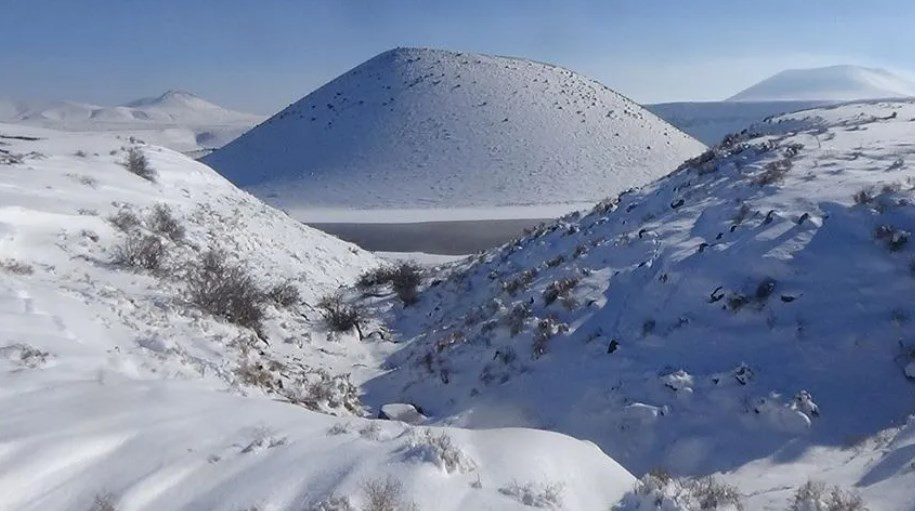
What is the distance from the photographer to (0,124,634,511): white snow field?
16.9 feet

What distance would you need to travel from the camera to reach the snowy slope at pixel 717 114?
95.5 meters

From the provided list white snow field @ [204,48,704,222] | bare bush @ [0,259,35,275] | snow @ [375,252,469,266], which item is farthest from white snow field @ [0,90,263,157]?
bare bush @ [0,259,35,275]

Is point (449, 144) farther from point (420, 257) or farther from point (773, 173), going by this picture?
point (773, 173)

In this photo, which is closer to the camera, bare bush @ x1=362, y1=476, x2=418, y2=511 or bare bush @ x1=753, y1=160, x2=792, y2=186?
bare bush @ x1=362, y1=476, x2=418, y2=511

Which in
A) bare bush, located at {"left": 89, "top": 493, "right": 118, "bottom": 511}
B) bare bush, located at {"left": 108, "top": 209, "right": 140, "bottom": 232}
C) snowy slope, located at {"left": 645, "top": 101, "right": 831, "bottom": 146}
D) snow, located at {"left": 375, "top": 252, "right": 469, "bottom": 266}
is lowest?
snow, located at {"left": 375, "top": 252, "right": 469, "bottom": 266}

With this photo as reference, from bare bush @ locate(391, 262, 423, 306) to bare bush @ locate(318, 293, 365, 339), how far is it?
1.44 metres

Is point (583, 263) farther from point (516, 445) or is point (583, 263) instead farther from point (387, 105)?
point (387, 105)

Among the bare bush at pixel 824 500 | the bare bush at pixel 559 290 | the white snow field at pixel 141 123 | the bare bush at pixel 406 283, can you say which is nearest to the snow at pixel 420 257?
the bare bush at pixel 406 283

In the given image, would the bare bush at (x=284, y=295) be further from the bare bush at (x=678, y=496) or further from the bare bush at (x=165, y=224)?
the bare bush at (x=678, y=496)

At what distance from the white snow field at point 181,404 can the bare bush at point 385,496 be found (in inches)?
0.5

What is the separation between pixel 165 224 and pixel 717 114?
100 metres

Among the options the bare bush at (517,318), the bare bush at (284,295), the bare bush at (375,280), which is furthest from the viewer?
the bare bush at (375,280)

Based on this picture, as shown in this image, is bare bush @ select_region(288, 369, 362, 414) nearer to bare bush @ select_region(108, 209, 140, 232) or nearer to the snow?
bare bush @ select_region(108, 209, 140, 232)

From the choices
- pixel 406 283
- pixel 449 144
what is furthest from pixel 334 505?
pixel 449 144
